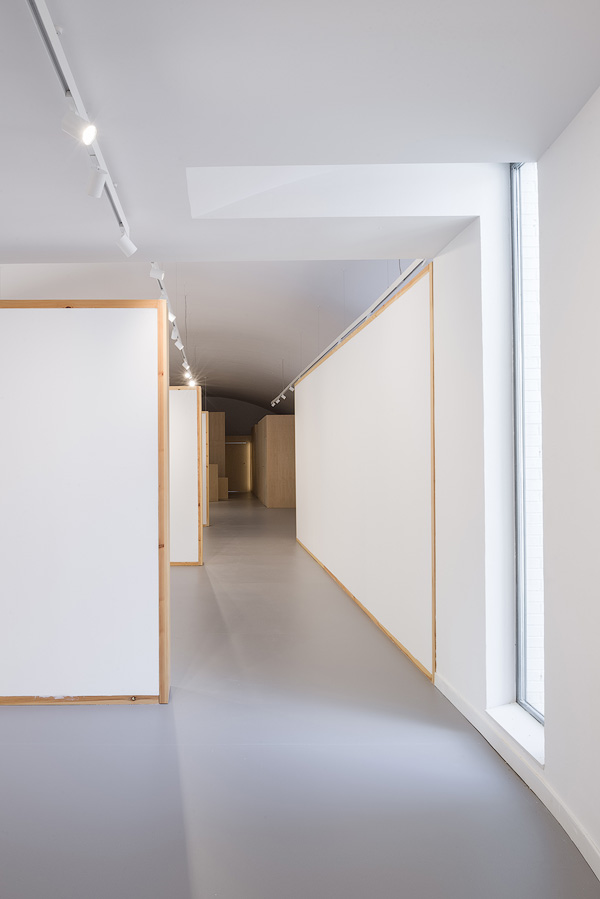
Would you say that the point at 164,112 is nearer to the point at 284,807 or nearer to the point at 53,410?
the point at 53,410

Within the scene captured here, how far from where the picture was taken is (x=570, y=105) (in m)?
2.26

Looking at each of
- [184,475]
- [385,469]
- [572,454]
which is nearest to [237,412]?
[184,475]

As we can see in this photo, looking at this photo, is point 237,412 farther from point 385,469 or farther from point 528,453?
point 528,453

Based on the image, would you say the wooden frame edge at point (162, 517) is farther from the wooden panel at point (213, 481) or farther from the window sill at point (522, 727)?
the wooden panel at point (213, 481)

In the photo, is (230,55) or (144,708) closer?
(230,55)

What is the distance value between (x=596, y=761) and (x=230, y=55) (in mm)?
2787

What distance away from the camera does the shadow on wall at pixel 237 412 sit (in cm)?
2659

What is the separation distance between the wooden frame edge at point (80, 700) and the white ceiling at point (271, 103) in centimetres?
281

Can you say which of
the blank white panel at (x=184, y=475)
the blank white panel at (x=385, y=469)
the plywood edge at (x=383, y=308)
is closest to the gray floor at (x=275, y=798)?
the blank white panel at (x=385, y=469)

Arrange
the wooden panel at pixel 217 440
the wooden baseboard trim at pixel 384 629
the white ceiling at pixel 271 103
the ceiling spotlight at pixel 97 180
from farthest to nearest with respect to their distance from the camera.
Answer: the wooden panel at pixel 217 440 → the wooden baseboard trim at pixel 384 629 → the ceiling spotlight at pixel 97 180 → the white ceiling at pixel 271 103

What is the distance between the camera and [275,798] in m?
2.62

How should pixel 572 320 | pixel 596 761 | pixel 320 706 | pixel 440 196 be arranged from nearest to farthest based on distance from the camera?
pixel 596 761, pixel 572 320, pixel 440 196, pixel 320 706

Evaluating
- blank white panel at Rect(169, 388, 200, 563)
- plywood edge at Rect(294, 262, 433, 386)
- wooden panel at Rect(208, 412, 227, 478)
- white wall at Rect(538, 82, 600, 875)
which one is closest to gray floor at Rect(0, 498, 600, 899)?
white wall at Rect(538, 82, 600, 875)

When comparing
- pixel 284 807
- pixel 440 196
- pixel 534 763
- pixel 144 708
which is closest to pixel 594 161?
pixel 440 196
